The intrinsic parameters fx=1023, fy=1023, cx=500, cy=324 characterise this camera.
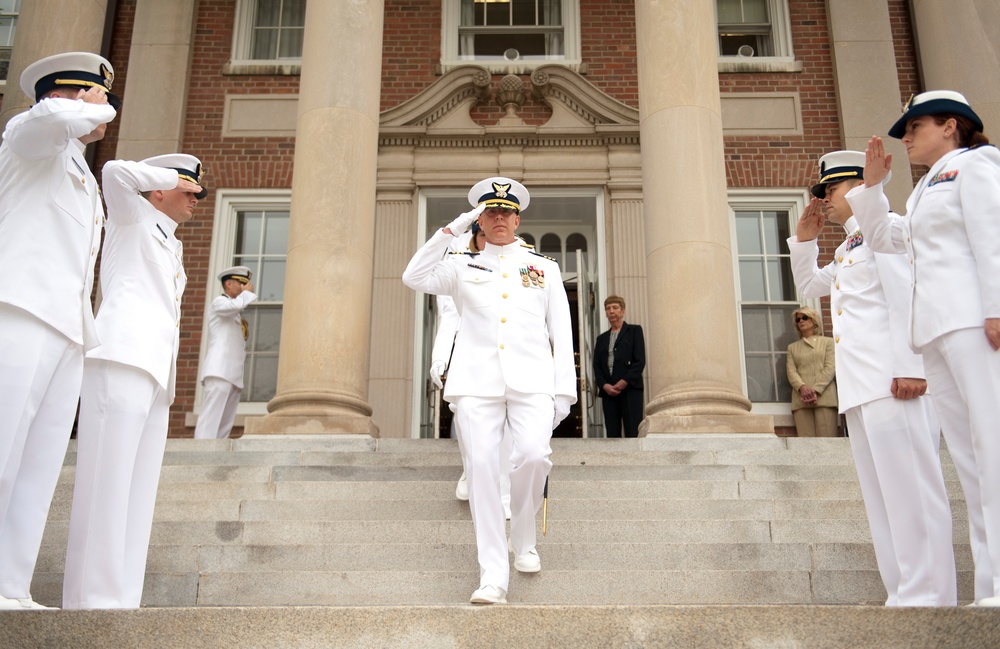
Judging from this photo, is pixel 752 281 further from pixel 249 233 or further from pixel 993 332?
pixel 993 332

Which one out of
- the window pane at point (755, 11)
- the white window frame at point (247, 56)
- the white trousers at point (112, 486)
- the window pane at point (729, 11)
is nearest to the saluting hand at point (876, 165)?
the white trousers at point (112, 486)

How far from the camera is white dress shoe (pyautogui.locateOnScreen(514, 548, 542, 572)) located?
5.35 metres

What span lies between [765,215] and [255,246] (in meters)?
6.60

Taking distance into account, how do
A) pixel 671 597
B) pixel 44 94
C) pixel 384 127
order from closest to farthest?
pixel 44 94, pixel 671 597, pixel 384 127

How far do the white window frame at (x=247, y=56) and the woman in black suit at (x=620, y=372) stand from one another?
571 cm

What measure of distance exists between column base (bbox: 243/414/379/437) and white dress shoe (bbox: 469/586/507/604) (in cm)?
375

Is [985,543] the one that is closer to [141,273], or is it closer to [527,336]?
[527,336]

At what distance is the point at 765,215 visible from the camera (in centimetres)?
1322

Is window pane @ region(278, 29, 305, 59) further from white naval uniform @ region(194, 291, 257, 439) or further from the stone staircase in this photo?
the stone staircase

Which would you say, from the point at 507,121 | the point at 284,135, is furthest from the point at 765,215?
the point at 284,135

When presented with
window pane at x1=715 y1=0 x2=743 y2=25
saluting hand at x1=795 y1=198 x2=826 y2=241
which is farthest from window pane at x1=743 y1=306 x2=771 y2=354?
saluting hand at x1=795 y1=198 x2=826 y2=241

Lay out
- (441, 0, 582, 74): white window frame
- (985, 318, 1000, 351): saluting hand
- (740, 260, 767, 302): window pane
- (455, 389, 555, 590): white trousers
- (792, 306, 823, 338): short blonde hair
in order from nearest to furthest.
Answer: (985, 318, 1000, 351): saluting hand → (455, 389, 555, 590): white trousers → (792, 306, 823, 338): short blonde hair → (740, 260, 767, 302): window pane → (441, 0, 582, 74): white window frame

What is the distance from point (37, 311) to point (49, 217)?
474mm

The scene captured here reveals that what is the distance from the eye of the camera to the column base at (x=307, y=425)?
8289mm
